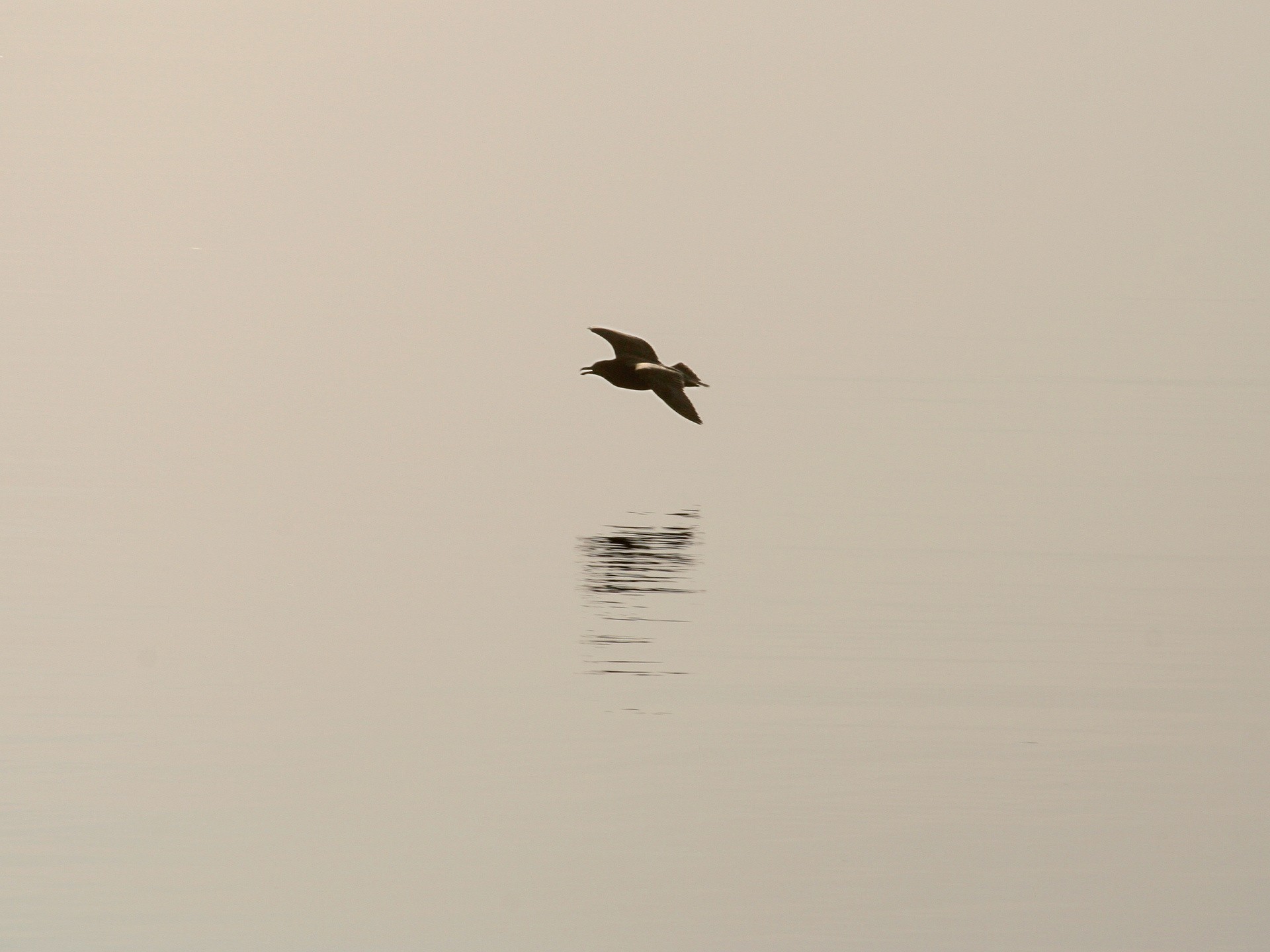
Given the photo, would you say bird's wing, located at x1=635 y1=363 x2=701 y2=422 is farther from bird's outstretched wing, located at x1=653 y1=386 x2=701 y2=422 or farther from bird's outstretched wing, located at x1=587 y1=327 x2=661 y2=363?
bird's outstretched wing, located at x1=587 y1=327 x2=661 y2=363

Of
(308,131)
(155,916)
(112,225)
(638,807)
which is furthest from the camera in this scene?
(308,131)

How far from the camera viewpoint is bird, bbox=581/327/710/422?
38.5 metres

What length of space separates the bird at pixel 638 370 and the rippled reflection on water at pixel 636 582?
6.31 ft

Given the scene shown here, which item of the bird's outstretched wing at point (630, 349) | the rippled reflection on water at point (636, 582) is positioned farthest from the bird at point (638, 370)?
the rippled reflection on water at point (636, 582)

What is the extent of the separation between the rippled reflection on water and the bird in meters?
1.92

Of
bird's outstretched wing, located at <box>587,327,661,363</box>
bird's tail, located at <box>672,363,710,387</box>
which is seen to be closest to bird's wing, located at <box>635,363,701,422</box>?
bird's tail, located at <box>672,363,710,387</box>

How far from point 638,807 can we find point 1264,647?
38.2 feet

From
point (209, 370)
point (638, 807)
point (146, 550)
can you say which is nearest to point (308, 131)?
point (209, 370)

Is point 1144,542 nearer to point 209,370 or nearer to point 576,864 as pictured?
point 576,864

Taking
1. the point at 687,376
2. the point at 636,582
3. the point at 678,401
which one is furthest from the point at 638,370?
the point at 636,582

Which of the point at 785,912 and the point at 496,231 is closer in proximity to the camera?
the point at 785,912

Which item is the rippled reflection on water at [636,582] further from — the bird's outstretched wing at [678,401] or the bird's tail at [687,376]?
the bird's tail at [687,376]

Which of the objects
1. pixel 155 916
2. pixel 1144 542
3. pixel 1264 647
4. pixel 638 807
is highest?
pixel 1144 542

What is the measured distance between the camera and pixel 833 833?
24109mm
